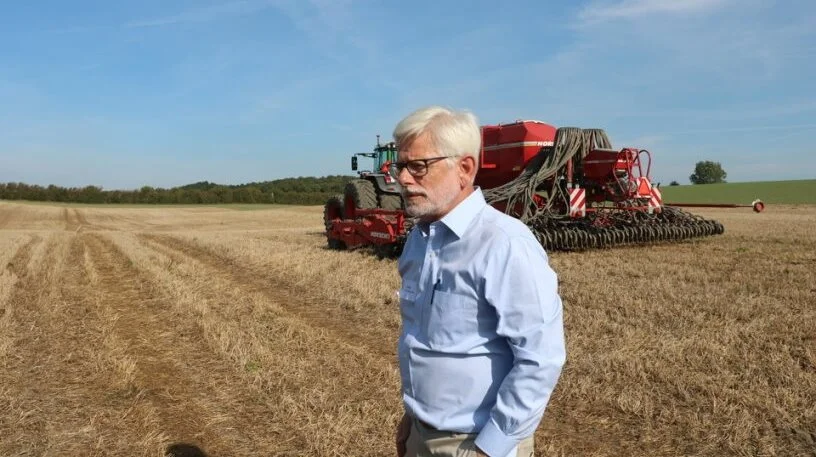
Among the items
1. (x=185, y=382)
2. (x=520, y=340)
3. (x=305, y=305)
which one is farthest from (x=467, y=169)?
(x=305, y=305)

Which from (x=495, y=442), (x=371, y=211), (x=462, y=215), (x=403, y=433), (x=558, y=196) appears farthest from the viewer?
(x=558, y=196)

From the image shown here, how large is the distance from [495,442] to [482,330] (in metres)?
0.30

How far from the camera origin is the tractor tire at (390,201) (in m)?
13.2

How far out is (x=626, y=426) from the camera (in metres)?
3.68

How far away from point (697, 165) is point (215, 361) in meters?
89.8

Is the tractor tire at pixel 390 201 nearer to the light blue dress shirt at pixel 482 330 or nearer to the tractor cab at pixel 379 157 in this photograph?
the tractor cab at pixel 379 157

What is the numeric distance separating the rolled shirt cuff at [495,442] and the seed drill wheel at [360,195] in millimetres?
11189

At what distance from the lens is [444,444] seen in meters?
1.76

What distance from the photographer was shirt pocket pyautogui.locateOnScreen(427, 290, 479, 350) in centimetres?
169

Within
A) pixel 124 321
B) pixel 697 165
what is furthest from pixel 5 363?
pixel 697 165

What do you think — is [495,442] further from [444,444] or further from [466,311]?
[466,311]

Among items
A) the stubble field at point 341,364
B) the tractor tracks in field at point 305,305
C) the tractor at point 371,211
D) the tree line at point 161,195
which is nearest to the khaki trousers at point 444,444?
the stubble field at point 341,364

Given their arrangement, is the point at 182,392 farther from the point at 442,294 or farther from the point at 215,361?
the point at 442,294

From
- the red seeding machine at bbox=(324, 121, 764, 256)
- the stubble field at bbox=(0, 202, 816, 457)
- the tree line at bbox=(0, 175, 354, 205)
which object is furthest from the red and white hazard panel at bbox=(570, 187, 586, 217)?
the tree line at bbox=(0, 175, 354, 205)
